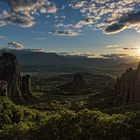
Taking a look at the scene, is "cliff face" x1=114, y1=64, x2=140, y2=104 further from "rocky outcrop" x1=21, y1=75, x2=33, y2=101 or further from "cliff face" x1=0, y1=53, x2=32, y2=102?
"rocky outcrop" x1=21, y1=75, x2=33, y2=101

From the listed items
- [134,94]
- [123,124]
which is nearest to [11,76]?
[134,94]

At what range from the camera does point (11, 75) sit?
18000 cm

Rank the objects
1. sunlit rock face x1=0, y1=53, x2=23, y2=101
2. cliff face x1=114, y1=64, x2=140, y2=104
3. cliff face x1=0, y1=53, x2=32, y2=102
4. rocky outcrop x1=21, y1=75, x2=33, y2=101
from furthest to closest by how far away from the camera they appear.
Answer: rocky outcrop x1=21, y1=75, x2=33, y2=101 → sunlit rock face x1=0, y1=53, x2=23, y2=101 → cliff face x1=0, y1=53, x2=32, y2=102 → cliff face x1=114, y1=64, x2=140, y2=104

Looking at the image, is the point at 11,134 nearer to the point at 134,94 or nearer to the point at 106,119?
the point at 106,119

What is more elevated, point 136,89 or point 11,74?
point 11,74

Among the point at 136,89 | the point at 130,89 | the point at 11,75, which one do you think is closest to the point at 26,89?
the point at 11,75

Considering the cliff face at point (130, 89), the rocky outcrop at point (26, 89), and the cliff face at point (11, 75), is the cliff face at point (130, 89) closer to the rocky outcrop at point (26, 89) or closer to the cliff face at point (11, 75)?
the cliff face at point (11, 75)

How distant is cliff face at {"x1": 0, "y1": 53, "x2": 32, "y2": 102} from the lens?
17385cm

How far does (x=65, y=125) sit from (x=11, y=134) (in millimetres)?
11207

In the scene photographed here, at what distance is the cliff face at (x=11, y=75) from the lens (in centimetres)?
17385

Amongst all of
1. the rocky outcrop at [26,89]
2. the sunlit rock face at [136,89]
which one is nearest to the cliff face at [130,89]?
the sunlit rock face at [136,89]

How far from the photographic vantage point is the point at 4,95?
151000 millimetres

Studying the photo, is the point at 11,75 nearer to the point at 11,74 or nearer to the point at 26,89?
the point at 11,74

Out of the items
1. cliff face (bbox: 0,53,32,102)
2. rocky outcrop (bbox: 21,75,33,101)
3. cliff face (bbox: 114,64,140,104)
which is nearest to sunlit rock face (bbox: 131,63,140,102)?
cliff face (bbox: 114,64,140,104)
